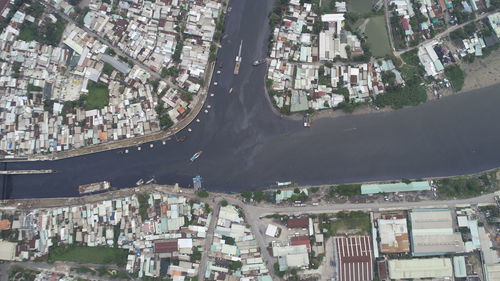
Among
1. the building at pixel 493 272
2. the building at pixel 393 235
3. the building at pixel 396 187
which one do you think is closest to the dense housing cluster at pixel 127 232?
the building at pixel 396 187

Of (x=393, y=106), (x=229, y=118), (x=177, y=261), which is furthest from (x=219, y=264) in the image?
(x=393, y=106)

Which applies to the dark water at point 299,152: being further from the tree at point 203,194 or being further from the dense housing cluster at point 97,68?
the dense housing cluster at point 97,68

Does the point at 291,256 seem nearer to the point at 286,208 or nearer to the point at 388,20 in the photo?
the point at 286,208

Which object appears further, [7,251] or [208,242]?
[208,242]

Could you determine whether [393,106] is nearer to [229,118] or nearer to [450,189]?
[450,189]

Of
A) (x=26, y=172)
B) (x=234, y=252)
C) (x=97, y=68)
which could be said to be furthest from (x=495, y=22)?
(x=26, y=172)
